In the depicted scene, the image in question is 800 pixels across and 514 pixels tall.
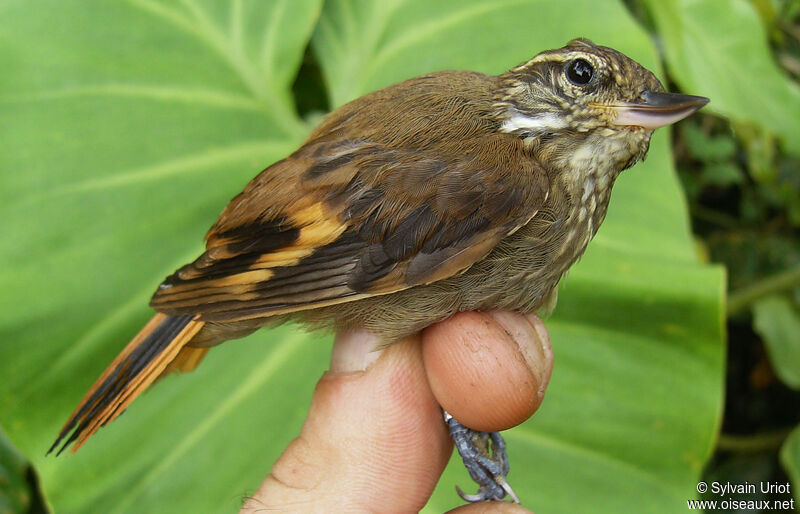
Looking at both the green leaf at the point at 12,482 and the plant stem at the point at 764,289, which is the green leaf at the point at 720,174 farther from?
the green leaf at the point at 12,482

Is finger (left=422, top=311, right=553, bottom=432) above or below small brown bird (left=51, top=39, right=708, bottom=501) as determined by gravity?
below

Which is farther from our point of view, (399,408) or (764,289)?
(764,289)

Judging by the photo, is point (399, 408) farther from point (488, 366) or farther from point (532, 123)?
point (532, 123)

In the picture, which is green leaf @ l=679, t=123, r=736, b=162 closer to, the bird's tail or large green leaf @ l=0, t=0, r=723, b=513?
large green leaf @ l=0, t=0, r=723, b=513

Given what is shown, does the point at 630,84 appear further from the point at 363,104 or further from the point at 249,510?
the point at 249,510

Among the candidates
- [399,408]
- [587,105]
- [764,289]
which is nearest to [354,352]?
[399,408]

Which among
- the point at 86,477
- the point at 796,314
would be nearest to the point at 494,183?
the point at 86,477

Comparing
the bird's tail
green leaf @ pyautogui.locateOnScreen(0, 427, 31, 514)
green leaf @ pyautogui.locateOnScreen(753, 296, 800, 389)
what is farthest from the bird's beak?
green leaf @ pyautogui.locateOnScreen(0, 427, 31, 514)
